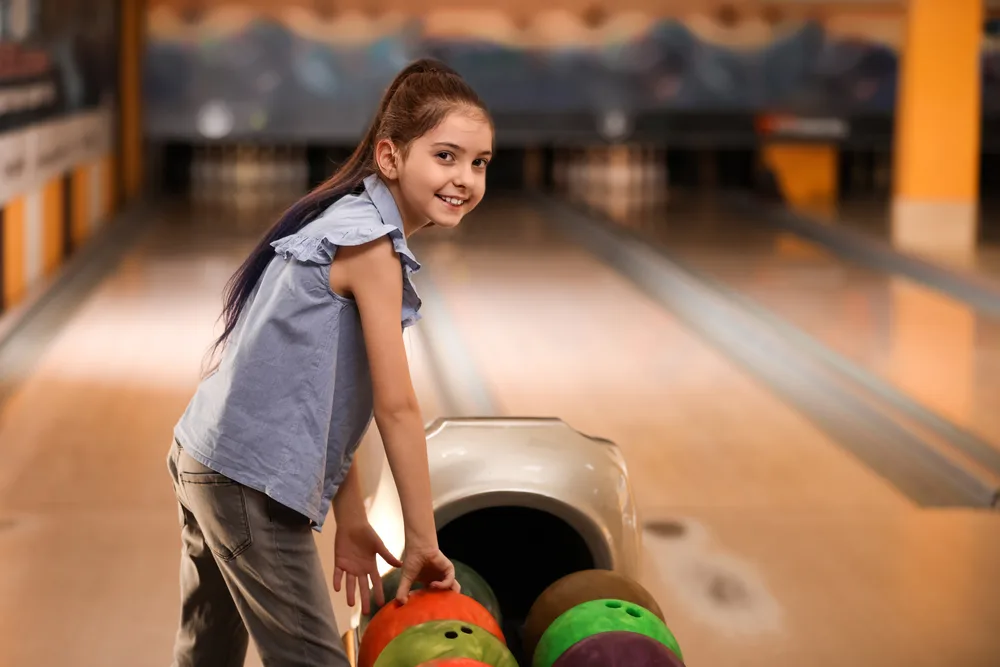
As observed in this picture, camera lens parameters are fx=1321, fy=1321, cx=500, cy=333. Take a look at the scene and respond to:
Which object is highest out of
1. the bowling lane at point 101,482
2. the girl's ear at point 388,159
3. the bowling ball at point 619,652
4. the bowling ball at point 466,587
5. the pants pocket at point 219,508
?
the girl's ear at point 388,159

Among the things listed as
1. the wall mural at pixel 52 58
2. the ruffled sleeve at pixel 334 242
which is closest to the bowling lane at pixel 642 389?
the ruffled sleeve at pixel 334 242

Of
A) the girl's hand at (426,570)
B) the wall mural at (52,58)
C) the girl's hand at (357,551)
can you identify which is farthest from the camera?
the wall mural at (52,58)

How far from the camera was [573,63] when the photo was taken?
1252cm

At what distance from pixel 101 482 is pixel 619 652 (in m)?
1.98

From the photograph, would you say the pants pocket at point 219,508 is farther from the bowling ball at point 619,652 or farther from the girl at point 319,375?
Answer: the bowling ball at point 619,652

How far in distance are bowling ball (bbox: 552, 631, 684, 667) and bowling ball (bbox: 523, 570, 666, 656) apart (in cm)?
15

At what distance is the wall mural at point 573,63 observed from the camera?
40.0ft

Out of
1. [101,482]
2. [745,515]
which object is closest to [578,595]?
[745,515]

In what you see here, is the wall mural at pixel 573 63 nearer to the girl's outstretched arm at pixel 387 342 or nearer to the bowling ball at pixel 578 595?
the bowling ball at pixel 578 595

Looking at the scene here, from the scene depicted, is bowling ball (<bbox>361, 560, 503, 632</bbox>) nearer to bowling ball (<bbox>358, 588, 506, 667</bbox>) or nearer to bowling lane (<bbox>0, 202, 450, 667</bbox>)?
bowling ball (<bbox>358, 588, 506, 667</bbox>)

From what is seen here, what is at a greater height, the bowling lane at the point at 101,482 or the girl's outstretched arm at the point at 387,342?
the girl's outstretched arm at the point at 387,342

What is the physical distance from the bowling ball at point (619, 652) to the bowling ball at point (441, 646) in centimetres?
10

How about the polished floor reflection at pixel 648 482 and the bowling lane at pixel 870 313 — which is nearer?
the polished floor reflection at pixel 648 482

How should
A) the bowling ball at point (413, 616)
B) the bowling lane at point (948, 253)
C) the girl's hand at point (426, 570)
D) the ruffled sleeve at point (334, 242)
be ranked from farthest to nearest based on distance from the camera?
the bowling lane at point (948, 253) → the bowling ball at point (413, 616) → the girl's hand at point (426, 570) → the ruffled sleeve at point (334, 242)
